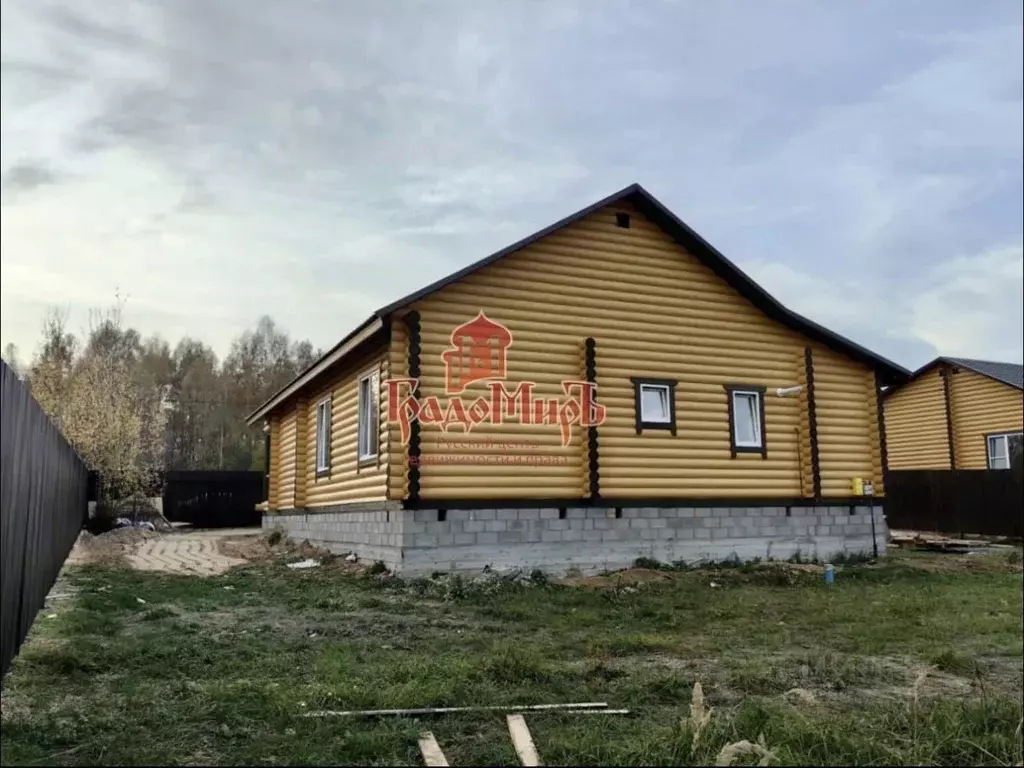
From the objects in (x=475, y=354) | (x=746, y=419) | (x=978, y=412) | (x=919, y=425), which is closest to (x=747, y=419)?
(x=746, y=419)

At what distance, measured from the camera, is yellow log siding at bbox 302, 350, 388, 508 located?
11.9 m

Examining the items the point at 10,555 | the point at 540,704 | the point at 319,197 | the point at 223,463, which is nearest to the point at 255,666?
the point at 10,555

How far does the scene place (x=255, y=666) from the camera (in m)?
6.02

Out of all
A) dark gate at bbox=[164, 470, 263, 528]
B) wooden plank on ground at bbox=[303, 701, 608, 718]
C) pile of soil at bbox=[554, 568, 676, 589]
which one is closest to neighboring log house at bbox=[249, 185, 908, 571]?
pile of soil at bbox=[554, 568, 676, 589]

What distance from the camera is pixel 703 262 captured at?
13922 mm

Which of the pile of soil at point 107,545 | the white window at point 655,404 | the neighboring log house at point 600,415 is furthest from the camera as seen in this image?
the pile of soil at point 107,545

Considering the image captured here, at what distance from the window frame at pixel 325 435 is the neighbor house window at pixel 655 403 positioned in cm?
573

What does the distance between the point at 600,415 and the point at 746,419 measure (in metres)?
2.92

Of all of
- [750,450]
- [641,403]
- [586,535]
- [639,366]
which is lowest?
[586,535]

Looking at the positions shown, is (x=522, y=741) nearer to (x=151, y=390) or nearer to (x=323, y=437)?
(x=323, y=437)

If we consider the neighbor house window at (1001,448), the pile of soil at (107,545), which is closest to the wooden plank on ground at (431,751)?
the pile of soil at (107,545)

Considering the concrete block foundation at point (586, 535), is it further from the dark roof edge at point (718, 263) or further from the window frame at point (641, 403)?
the dark roof edge at point (718, 263)

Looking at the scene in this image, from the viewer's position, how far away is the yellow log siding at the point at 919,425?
25.3 metres

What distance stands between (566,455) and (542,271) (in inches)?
108
